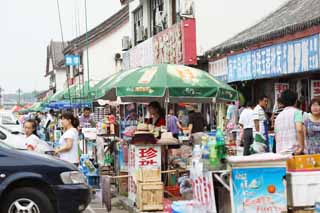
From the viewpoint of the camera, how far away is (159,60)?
22922 millimetres

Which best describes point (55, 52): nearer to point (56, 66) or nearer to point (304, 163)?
point (56, 66)

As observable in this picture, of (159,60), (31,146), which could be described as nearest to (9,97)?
(159,60)

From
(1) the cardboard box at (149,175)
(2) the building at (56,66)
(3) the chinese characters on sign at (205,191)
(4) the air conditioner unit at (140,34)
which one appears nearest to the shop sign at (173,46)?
(4) the air conditioner unit at (140,34)

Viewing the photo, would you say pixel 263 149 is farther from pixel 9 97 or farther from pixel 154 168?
pixel 9 97

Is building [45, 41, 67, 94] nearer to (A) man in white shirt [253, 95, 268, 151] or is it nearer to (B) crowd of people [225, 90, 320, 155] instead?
(A) man in white shirt [253, 95, 268, 151]

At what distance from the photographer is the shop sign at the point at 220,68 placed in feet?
55.4

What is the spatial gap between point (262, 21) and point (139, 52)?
9.89 m

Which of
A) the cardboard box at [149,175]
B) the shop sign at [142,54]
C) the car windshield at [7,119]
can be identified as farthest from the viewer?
the car windshield at [7,119]

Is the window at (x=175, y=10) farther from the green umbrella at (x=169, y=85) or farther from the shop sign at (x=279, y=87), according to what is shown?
the green umbrella at (x=169, y=85)

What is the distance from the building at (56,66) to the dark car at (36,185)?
50.1 metres

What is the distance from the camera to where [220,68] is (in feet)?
57.3

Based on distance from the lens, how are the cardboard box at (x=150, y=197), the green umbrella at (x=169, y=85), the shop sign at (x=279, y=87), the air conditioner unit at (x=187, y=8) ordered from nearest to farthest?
the cardboard box at (x=150, y=197), the green umbrella at (x=169, y=85), the shop sign at (x=279, y=87), the air conditioner unit at (x=187, y=8)

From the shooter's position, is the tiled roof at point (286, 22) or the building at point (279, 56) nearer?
the building at point (279, 56)

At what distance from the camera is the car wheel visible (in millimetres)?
8305
